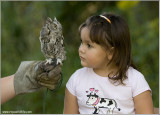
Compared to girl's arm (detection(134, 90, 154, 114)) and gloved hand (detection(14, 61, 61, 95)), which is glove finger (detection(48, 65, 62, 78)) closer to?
gloved hand (detection(14, 61, 61, 95))

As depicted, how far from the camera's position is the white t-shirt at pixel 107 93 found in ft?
5.16

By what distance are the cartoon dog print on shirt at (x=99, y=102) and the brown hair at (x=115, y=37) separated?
118 millimetres

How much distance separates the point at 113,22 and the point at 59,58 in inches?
13.8

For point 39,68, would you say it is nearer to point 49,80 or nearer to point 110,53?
point 49,80

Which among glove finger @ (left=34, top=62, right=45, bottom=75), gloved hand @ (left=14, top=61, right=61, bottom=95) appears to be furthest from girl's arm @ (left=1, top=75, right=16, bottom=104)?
glove finger @ (left=34, top=62, right=45, bottom=75)

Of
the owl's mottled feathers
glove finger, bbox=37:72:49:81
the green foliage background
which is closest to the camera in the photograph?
the owl's mottled feathers

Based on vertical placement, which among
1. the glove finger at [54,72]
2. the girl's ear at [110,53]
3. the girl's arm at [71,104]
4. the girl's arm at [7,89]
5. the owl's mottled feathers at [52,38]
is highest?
the owl's mottled feathers at [52,38]

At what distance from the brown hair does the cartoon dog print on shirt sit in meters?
0.12

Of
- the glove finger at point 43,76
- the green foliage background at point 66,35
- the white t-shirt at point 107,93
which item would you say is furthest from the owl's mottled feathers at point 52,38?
the green foliage background at point 66,35

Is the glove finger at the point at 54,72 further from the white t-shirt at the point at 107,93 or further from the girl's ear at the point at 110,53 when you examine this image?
the girl's ear at the point at 110,53

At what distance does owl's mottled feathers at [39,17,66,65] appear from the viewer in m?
1.49

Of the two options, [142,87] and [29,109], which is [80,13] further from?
[142,87]

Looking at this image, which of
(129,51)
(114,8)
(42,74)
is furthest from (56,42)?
(114,8)

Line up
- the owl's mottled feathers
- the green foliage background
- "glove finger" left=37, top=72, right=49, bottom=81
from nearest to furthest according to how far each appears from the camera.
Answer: the owl's mottled feathers
"glove finger" left=37, top=72, right=49, bottom=81
the green foliage background
